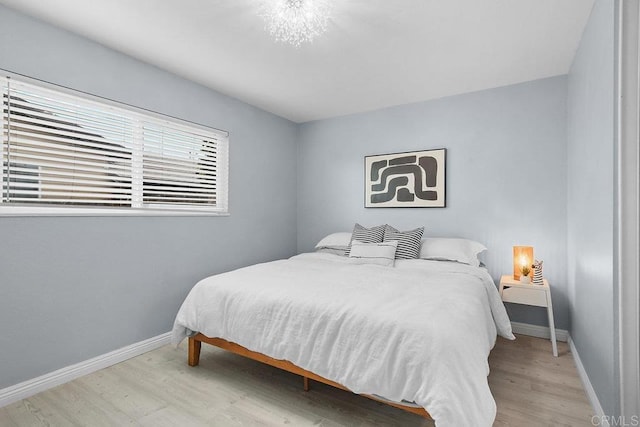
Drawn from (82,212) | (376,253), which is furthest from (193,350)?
(376,253)

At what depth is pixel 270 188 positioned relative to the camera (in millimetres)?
4035

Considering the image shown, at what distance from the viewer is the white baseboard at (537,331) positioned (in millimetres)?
2893

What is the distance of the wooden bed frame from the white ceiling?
2217 mm

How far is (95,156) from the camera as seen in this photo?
2414mm

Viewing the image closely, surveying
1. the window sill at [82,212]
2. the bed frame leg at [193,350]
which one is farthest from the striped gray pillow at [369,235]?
the bed frame leg at [193,350]

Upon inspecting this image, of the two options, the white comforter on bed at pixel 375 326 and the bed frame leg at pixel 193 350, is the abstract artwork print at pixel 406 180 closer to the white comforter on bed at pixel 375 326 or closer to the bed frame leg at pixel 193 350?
the white comforter on bed at pixel 375 326

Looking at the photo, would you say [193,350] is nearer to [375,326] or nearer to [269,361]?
[269,361]

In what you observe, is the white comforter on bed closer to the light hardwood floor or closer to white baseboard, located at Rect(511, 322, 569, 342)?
the light hardwood floor

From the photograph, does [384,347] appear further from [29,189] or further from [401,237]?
[29,189]

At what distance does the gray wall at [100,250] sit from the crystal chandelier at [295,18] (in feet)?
4.19

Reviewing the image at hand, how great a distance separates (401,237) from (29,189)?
302 cm

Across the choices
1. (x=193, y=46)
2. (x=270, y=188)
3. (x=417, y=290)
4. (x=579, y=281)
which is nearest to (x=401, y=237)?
(x=417, y=290)

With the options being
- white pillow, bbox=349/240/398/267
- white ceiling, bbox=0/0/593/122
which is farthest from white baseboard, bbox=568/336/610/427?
white ceiling, bbox=0/0/593/122

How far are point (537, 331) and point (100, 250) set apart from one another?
391cm
